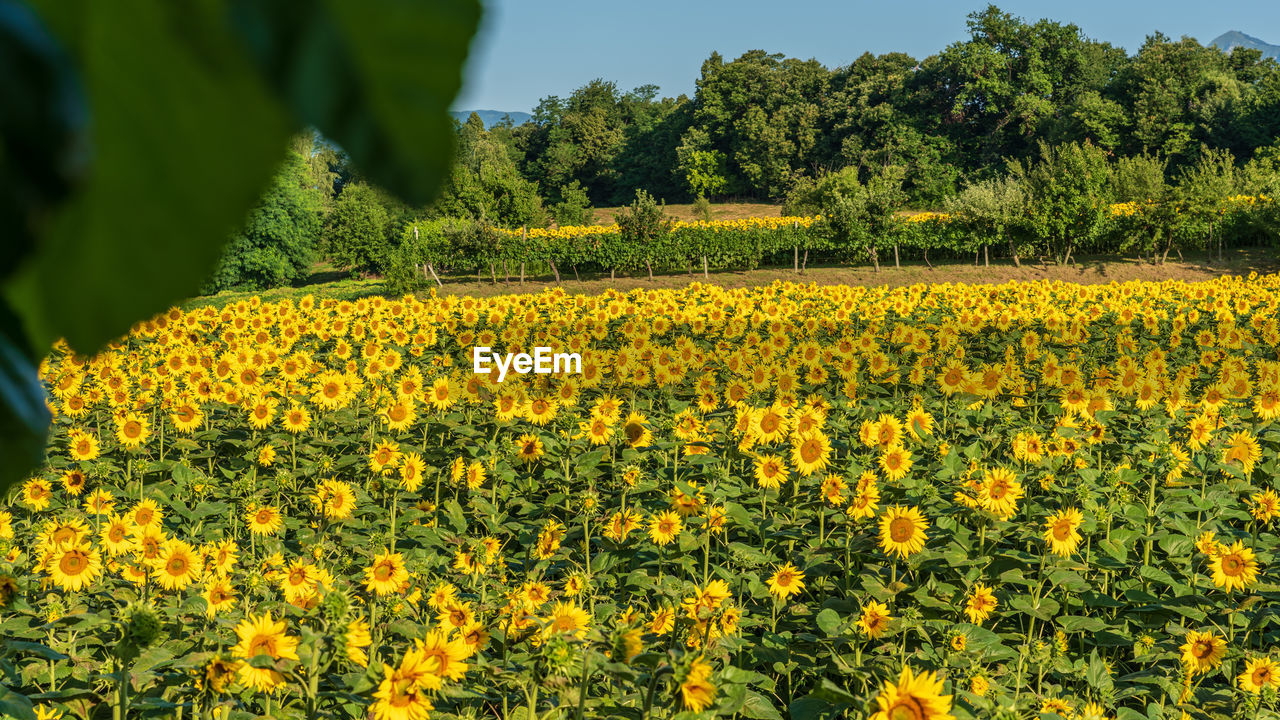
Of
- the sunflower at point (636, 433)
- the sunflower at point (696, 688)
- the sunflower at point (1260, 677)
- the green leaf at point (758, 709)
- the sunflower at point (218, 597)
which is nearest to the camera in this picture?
the sunflower at point (696, 688)

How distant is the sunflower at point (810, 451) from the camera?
4125mm

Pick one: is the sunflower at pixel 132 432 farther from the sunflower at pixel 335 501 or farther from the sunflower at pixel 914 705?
the sunflower at pixel 914 705

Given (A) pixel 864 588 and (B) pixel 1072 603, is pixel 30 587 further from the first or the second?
(B) pixel 1072 603

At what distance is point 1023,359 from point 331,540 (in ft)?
18.4

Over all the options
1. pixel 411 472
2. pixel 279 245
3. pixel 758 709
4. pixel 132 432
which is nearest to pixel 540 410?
pixel 411 472

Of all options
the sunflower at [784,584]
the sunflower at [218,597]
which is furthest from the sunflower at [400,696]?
the sunflower at [784,584]

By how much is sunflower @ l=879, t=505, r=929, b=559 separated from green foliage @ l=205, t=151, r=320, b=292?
32.0m

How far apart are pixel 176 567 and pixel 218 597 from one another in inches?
12.9

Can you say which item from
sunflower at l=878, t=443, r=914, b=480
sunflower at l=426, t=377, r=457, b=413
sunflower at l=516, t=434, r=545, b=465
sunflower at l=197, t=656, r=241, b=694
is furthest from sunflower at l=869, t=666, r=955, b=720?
sunflower at l=426, t=377, r=457, b=413

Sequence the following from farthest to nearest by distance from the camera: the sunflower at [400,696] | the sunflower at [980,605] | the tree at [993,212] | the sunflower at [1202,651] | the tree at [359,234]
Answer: the tree at [359,234] < the tree at [993,212] < the sunflower at [980,605] < the sunflower at [1202,651] < the sunflower at [400,696]

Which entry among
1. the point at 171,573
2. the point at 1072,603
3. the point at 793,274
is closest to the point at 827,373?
the point at 1072,603

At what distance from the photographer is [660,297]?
372 inches

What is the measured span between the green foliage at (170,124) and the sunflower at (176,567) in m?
2.94

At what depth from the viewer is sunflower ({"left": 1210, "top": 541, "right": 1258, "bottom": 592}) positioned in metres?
3.28
